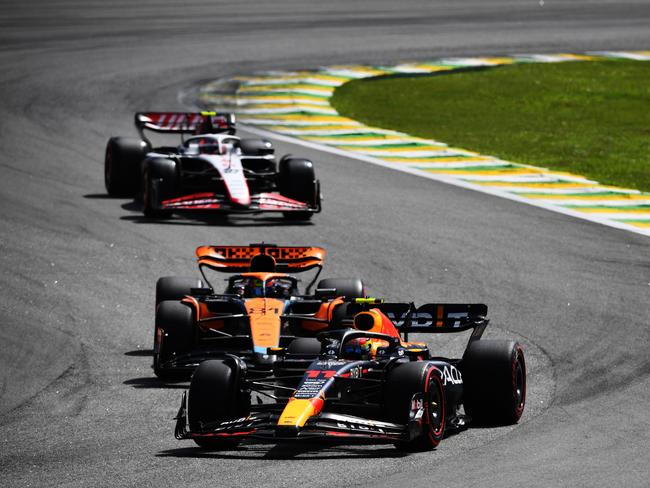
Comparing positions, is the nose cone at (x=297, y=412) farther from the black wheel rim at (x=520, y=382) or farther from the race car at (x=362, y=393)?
the black wheel rim at (x=520, y=382)

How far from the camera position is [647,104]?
3462 cm

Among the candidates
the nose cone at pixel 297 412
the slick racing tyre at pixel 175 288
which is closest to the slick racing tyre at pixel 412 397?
the nose cone at pixel 297 412

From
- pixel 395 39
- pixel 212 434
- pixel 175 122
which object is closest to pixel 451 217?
pixel 175 122

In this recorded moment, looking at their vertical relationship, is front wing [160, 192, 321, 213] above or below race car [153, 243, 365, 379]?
below

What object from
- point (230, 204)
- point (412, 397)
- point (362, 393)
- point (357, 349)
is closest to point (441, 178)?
point (230, 204)

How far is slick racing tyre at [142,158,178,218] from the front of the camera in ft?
75.1

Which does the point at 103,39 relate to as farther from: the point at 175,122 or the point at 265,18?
the point at 175,122

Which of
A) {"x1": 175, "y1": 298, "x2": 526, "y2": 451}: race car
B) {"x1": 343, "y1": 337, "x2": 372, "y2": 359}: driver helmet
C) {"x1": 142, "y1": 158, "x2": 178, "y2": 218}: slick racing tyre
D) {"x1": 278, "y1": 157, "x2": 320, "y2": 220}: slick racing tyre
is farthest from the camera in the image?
{"x1": 278, "y1": 157, "x2": 320, "y2": 220}: slick racing tyre

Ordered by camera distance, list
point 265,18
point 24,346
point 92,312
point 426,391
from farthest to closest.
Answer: point 265,18 < point 92,312 < point 24,346 < point 426,391

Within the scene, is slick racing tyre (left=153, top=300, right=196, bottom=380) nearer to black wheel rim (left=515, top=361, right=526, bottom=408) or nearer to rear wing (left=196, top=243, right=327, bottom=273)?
rear wing (left=196, top=243, right=327, bottom=273)

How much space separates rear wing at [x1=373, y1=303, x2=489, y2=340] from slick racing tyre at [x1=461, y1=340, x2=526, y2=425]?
1190 mm

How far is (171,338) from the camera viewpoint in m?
14.8

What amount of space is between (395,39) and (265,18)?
23.2ft

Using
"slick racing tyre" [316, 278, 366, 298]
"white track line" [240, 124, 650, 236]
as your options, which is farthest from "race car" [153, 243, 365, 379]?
"white track line" [240, 124, 650, 236]
